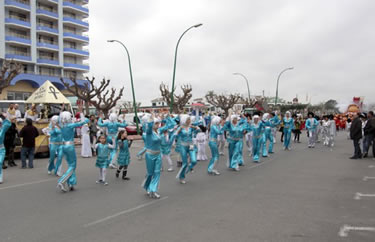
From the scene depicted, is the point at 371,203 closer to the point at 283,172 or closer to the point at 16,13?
the point at 283,172

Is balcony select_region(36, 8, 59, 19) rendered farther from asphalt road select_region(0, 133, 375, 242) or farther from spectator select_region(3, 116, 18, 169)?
asphalt road select_region(0, 133, 375, 242)

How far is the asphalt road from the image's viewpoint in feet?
15.9

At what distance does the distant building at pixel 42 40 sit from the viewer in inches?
1714

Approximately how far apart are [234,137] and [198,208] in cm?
455

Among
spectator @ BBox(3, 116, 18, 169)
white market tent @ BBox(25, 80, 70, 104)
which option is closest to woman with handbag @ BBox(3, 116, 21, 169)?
spectator @ BBox(3, 116, 18, 169)

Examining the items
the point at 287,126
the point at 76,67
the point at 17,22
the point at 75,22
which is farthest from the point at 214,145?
the point at 75,22

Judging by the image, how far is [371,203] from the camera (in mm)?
6598

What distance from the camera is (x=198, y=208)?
619cm

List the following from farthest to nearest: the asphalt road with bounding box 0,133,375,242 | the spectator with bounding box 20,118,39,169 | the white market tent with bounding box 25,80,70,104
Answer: the white market tent with bounding box 25,80,70,104 → the spectator with bounding box 20,118,39,169 → the asphalt road with bounding box 0,133,375,242

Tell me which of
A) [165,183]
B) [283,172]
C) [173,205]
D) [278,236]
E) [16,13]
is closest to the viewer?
[278,236]

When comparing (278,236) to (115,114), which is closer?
(278,236)

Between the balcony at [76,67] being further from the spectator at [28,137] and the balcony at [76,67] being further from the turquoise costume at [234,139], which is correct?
the turquoise costume at [234,139]

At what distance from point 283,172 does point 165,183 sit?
3.87 metres

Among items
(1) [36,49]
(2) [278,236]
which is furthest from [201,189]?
(1) [36,49]
